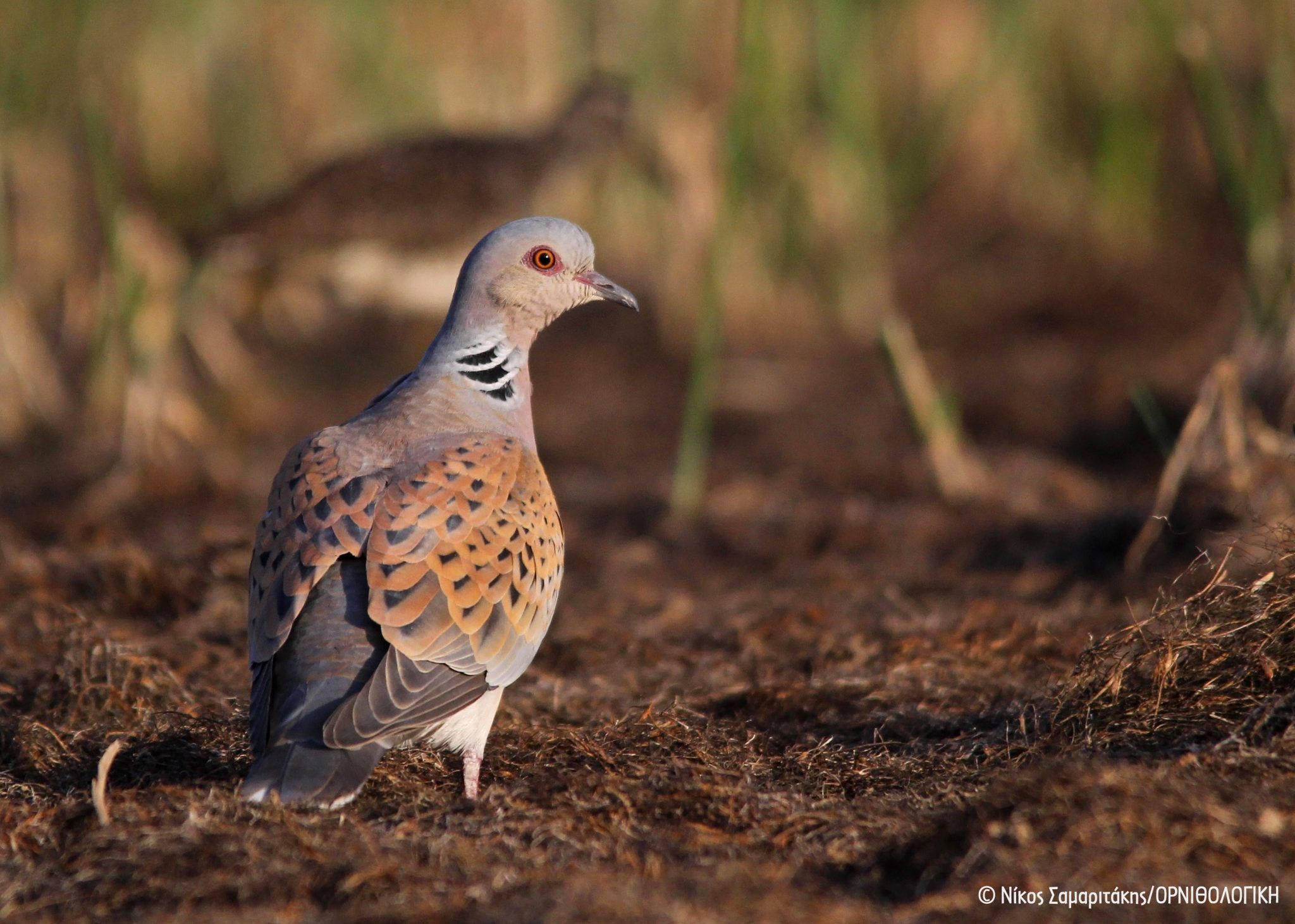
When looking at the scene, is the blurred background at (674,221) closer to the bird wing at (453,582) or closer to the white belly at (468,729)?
the bird wing at (453,582)

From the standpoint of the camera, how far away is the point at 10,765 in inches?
148

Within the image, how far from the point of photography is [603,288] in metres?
4.59

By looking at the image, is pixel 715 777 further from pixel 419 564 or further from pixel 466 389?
pixel 466 389

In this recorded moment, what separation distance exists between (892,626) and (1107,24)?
6.48 metres

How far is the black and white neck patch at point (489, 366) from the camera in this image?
4.27 metres

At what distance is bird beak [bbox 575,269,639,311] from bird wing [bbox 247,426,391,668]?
3.42 feet

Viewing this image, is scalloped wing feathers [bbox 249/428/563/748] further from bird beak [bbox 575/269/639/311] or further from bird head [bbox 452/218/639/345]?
bird beak [bbox 575/269/639/311]

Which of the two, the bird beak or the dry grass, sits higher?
the bird beak

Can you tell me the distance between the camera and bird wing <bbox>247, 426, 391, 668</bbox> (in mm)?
3488

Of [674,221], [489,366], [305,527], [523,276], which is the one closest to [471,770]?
[305,527]

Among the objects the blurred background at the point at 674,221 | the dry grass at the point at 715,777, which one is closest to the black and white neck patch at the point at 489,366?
the dry grass at the point at 715,777

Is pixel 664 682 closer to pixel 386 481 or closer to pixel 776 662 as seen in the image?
pixel 776 662

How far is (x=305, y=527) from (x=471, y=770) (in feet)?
2.40

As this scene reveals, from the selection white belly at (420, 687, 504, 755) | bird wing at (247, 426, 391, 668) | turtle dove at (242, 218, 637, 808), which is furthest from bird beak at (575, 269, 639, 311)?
white belly at (420, 687, 504, 755)
